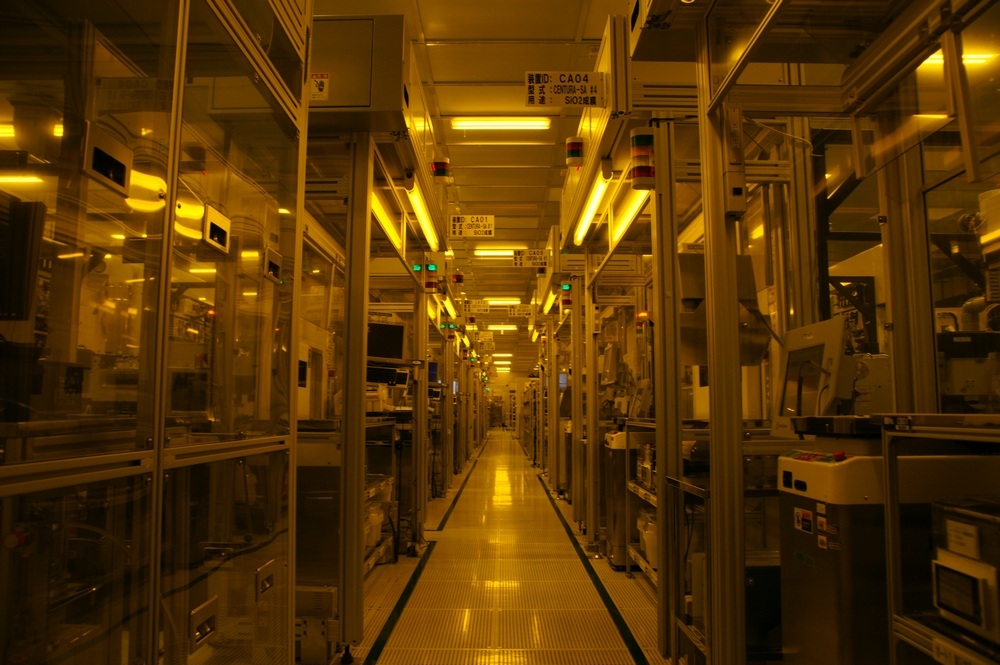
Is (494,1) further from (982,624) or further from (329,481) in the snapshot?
(982,624)

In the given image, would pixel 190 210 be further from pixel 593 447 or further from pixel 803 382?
pixel 593 447

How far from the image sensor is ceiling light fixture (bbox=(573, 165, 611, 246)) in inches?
175

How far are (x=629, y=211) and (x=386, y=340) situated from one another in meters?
2.39

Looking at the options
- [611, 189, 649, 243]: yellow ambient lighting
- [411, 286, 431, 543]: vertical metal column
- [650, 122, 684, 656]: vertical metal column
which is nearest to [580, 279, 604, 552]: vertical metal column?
[611, 189, 649, 243]: yellow ambient lighting

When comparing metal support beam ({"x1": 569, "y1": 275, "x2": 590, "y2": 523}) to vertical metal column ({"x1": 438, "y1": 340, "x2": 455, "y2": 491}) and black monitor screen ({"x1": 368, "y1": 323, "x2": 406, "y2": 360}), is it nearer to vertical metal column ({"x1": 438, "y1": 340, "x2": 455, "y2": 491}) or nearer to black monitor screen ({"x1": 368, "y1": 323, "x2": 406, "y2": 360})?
black monitor screen ({"x1": 368, "y1": 323, "x2": 406, "y2": 360})

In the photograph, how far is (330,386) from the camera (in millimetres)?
4902

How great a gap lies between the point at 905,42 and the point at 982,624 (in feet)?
5.88

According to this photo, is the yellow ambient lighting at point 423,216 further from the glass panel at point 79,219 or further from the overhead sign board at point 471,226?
the overhead sign board at point 471,226

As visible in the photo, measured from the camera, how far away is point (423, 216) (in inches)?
205

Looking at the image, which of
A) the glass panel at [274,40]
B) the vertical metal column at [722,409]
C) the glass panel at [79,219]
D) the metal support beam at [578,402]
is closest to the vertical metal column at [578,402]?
the metal support beam at [578,402]

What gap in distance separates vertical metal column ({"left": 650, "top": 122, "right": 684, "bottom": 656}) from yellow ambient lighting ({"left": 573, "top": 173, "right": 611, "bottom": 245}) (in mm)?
985

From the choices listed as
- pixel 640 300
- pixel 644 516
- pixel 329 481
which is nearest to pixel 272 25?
pixel 329 481

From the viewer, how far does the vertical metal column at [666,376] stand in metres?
3.26

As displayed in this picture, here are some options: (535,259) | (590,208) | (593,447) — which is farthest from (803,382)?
(535,259)
